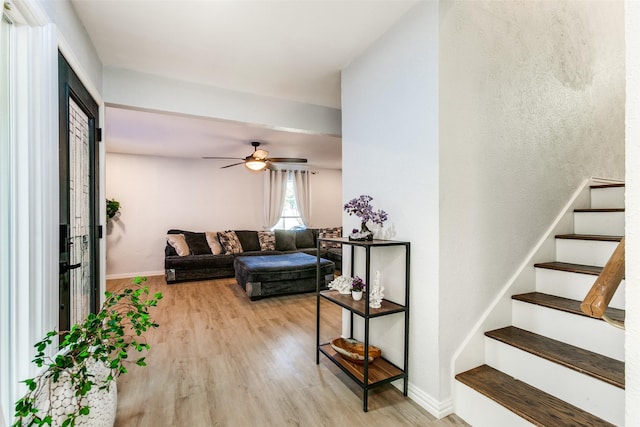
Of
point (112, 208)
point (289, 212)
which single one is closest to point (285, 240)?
point (289, 212)

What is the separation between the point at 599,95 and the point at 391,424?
9.88 ft

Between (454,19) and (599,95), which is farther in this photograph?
(599,95)

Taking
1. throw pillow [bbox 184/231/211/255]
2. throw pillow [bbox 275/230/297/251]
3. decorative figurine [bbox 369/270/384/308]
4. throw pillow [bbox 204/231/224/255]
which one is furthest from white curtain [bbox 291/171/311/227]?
decorative figurine [bbox 369/270/384/308]

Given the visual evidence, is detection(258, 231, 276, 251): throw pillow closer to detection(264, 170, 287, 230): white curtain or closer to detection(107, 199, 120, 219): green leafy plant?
detection(264, 170, 287, 230): white curtain

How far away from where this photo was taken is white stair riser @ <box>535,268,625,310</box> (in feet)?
6.18

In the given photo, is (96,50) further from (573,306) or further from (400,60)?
(573,306)

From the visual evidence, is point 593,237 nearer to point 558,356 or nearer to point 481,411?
point 558,356

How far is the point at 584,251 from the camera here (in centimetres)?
211

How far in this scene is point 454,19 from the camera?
5.86 feet

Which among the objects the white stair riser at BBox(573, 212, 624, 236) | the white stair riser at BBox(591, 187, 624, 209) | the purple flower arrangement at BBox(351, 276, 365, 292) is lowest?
the purple flower arrangement at BBox(351, 276, 365, 292)

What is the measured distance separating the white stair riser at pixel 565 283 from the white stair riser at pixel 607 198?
33.6 inches

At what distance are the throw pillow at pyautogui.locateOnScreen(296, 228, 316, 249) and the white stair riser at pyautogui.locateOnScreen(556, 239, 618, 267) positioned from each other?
17.1ft

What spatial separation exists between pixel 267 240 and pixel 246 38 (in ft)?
15.9
